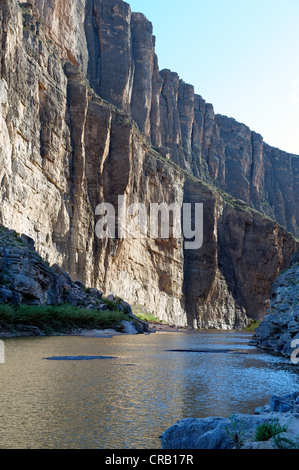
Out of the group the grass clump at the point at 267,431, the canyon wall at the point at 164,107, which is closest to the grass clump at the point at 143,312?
the canyon wall at the point at 164,107

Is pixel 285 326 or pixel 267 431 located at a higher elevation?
pixel 267 431

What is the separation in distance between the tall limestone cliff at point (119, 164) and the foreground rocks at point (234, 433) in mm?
32725

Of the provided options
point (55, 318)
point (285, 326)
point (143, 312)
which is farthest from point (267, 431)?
point (143, 312)

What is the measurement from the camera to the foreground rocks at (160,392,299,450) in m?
4.17

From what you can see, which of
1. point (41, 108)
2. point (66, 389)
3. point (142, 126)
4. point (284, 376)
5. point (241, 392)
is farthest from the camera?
point (142, 126)

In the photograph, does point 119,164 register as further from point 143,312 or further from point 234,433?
point 234,433

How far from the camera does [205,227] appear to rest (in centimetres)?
8438

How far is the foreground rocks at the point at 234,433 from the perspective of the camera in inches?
164

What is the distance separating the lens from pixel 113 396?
799cm

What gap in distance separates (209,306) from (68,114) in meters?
44.3

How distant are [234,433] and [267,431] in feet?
1.08
